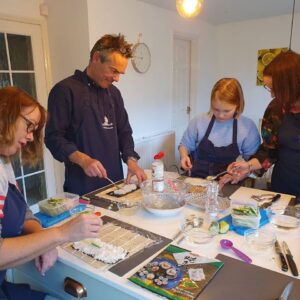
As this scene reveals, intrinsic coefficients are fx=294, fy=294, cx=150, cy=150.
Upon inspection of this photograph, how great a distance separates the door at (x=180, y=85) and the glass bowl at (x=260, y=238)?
3.11 metres

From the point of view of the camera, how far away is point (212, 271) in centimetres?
88

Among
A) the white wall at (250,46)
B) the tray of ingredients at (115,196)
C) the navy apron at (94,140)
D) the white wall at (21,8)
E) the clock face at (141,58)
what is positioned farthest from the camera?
the white wall at (250,46)

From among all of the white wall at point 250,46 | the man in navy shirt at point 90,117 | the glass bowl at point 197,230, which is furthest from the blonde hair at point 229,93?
the white wall at point 250,46

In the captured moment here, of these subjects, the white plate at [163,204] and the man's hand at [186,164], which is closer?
the white plate at [163,204]

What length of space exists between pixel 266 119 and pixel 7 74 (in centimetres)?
217

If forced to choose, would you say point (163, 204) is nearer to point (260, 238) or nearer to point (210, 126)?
point (260, 238)

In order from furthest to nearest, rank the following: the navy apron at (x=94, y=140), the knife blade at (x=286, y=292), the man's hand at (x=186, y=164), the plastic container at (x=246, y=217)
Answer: the man's hand at (x=186, y=164)
the navy apron at (x=94, y=140)
the plastic container at (x=246, y=217)
the knife blade at (x=286, y=292)

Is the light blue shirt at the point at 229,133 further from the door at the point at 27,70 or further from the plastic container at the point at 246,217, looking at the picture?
the door at the point at 27,70

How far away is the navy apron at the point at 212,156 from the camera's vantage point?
1834mm

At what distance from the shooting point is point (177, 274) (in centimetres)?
87

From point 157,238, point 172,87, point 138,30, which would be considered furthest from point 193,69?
point 157,238

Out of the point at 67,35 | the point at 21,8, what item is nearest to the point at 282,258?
the point at 67,35

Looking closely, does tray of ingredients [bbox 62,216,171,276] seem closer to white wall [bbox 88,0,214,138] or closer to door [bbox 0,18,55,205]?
door [bbox 0,18,55,205]

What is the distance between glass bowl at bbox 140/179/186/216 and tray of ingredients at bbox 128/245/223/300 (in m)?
0.29
